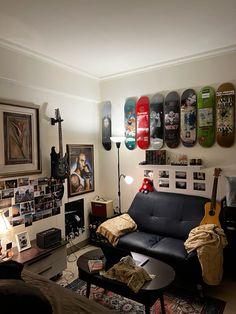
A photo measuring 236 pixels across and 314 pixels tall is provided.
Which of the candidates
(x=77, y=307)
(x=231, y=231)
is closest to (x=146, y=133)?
(x=231, y=231)

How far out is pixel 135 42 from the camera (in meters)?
2.72

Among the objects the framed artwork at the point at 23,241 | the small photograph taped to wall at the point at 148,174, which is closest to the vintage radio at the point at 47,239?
the framed artwork at the point at 23,241

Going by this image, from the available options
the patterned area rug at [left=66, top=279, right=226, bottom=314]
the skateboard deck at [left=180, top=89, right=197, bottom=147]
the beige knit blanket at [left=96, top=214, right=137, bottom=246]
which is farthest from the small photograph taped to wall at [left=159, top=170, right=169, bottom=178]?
the patterned area rug at [left=66, top=279, right=226, bottom=314]

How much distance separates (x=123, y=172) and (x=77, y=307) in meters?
2.61

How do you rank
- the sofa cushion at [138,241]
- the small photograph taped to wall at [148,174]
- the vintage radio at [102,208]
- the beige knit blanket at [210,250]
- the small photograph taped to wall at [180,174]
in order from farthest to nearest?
the vintage radio at [102,208] → the small photograph taped to wall at [148,174] → the small photograph taped to wall at [180,174] → the sofa cushion at [138,241] → the beige knit blanket at [210,250]

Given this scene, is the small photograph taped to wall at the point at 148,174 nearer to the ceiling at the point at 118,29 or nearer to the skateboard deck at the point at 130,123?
the skateboard deck at the point at 130,123

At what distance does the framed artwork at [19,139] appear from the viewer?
2691 mm

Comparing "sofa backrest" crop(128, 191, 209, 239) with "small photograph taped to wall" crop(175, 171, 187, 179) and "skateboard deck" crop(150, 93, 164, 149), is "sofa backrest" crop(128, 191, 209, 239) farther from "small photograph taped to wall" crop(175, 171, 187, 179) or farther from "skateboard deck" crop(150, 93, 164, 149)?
"skateboard deck" crop(150, 93, 164, 149)

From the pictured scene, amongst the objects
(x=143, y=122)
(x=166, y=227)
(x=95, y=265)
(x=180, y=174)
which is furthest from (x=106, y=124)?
(x=95, y=265)

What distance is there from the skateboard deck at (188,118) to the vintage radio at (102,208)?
4.76 feet

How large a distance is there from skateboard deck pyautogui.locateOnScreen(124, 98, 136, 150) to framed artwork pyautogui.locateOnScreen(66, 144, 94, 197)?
626mm

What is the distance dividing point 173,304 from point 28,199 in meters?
1.94

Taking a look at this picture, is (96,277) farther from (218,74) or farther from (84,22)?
(218,74)

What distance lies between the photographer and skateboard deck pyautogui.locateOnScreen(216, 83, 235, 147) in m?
2.97
